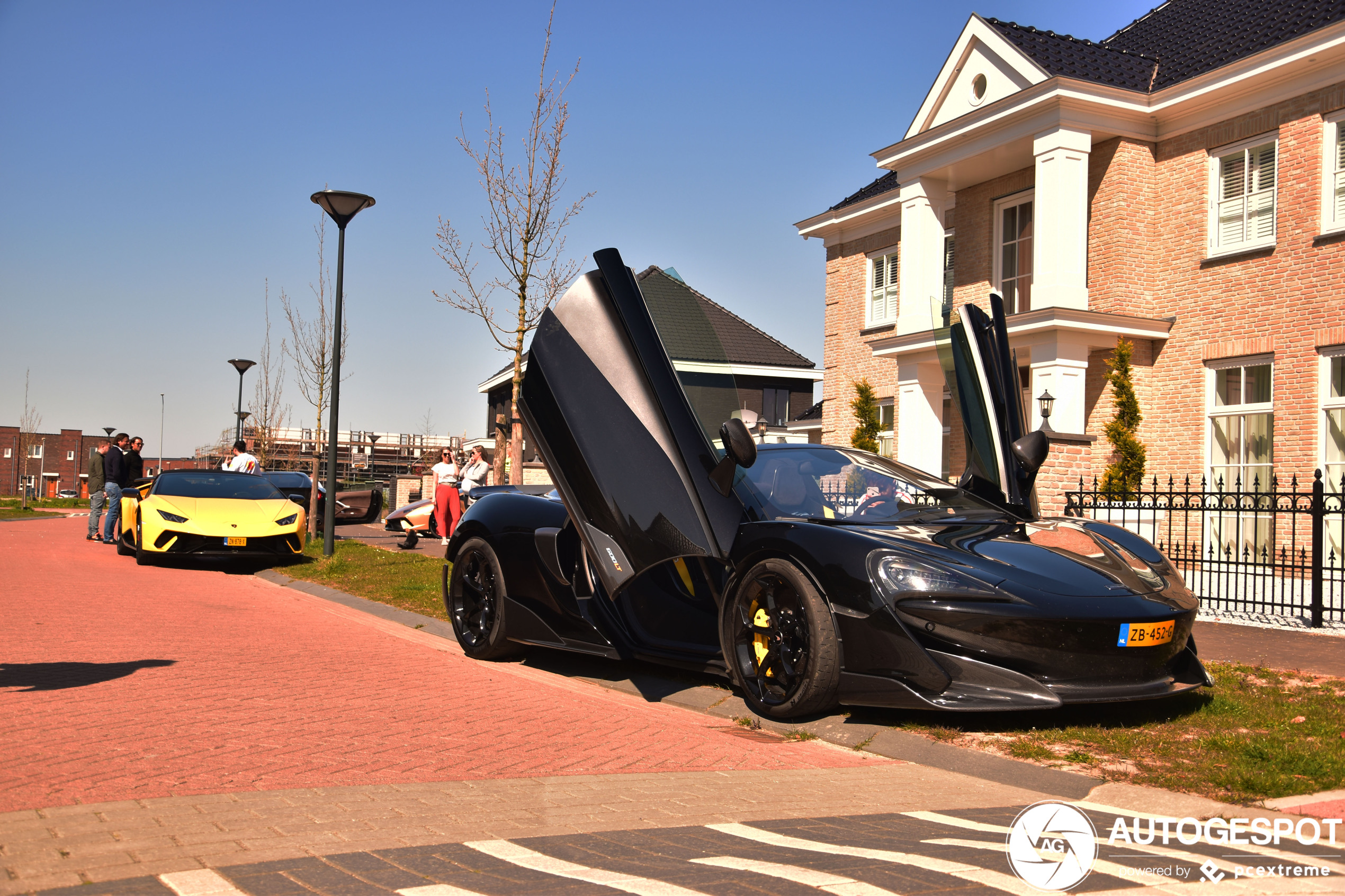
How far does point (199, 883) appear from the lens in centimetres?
276

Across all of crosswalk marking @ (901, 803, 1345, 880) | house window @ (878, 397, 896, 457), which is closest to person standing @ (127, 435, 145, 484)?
house window @ (878, 397, 896, 457)

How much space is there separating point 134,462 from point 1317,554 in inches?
659

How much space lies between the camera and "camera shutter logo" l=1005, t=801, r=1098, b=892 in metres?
2.99

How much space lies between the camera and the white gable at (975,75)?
18750 millimetres

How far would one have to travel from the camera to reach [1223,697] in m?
5.63

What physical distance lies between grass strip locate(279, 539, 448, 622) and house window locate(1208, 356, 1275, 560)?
36.0 ft

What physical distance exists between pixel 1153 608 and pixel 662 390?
2.46 meters

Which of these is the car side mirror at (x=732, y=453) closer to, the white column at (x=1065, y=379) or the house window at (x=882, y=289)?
the white column at (x=1065, y=379)

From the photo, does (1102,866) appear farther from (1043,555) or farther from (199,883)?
(199,883)

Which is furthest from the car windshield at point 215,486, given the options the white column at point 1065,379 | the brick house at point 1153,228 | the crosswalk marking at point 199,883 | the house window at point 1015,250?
the house window at point 1015,250

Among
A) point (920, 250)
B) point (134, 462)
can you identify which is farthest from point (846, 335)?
point (134, 462)

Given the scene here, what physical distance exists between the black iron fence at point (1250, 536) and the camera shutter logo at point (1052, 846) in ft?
18.8

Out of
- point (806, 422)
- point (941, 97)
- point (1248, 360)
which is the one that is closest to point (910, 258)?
point (941, 97)

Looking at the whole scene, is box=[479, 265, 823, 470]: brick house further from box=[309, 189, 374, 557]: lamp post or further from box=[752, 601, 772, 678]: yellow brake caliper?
box=[309, 189, 374, 557]: lamp post
